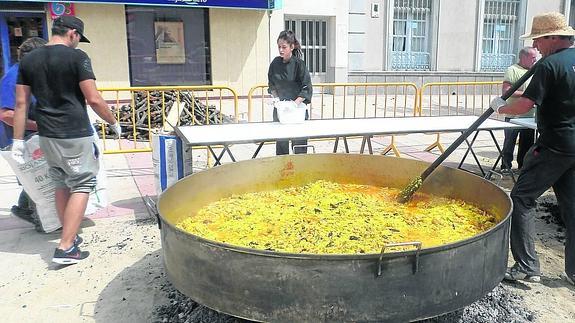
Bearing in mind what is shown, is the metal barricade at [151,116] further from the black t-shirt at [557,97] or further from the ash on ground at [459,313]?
the black t-shirt at [557,97]

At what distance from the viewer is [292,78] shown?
6004mm

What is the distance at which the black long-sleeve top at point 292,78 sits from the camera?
6.00 metres

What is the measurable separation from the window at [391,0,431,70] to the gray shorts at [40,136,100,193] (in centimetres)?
1458

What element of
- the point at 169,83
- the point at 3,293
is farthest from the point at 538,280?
the point at 169,83

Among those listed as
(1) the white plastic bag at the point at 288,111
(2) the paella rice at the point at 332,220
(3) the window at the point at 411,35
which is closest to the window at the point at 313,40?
(3) the window at the point at 411,35

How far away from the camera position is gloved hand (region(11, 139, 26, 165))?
402 centimetres

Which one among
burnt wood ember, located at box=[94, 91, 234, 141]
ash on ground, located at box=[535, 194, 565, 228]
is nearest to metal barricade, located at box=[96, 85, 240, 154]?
burnt wood ember, located at box=[94, 91, 234, 141]

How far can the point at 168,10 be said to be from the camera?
14.1 meters

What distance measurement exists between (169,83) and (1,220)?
1005 cm

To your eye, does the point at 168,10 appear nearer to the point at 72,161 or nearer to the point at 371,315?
the point at 72,161

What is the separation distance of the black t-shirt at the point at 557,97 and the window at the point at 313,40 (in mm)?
12875

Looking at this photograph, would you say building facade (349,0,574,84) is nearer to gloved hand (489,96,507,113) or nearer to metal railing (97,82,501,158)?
metal railing (97,82,501,158)

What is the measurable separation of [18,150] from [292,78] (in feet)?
10.3

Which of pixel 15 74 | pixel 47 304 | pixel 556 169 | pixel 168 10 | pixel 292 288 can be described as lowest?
pixel 47 304
